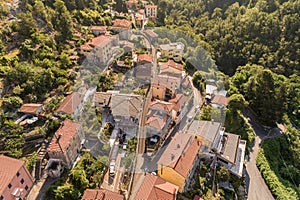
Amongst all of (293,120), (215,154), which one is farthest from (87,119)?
(293,120)

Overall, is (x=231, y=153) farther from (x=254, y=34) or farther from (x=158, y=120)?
(x=254, y=34)

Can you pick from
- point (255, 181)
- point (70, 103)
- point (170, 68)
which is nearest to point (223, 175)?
point (255, 181)

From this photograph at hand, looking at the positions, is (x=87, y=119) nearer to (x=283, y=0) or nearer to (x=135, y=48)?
(x=135, y=48)

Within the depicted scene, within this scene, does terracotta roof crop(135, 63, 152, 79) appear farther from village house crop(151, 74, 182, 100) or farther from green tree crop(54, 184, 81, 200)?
green tree crop(54, 184, 81, 200)

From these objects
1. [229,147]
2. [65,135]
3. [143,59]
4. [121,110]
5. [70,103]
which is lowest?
[229,147]

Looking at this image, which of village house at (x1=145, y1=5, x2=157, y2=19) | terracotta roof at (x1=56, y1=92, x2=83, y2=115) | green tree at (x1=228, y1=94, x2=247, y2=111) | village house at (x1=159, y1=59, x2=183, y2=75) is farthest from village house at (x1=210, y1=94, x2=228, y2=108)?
village house at (x1=145, y1=5, x2=157, y2=19)
